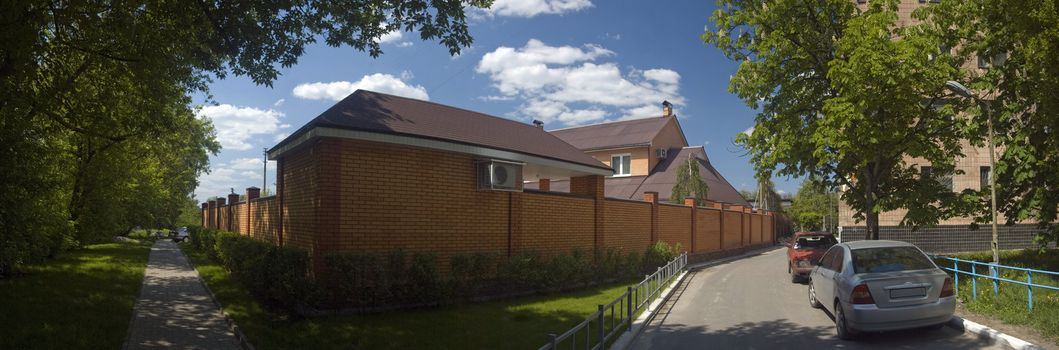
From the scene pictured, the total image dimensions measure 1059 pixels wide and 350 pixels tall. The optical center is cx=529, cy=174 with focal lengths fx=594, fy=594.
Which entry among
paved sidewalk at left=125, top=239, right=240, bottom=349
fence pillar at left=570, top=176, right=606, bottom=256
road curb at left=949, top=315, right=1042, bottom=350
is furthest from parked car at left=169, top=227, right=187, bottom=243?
road curb at left=949, top=315, right=1042, bottom=350

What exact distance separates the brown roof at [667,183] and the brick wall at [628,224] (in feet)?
49.4

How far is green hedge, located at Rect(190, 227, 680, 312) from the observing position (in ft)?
32.9

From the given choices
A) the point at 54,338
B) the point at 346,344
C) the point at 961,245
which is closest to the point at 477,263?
the point at 346,344

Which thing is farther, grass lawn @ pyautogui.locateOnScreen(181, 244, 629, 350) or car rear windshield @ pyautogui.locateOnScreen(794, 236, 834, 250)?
car rear windshield @ pyautogui.locateOnScreen(794, 236, 834, 250)

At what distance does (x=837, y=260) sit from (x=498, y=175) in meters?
6.79

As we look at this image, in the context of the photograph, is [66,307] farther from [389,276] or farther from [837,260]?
[837,260]

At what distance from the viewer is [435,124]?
13070 millimetres

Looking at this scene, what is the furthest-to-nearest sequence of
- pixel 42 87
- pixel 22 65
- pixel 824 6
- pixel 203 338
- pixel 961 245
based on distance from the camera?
1. pixel 961 245
2. pixel 824 6
3. pixel 42 87
4. pixel 203 338
5. pixel 22 65

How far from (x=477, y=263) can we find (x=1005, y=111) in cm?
1316

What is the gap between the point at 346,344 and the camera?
8172mm

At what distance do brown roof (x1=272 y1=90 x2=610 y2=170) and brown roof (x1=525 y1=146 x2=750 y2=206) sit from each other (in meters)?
19.0

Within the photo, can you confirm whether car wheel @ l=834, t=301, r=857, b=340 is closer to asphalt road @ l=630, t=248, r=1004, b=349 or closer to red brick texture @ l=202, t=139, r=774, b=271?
asphalt road @ l=630, t=248, r=1004, b=349

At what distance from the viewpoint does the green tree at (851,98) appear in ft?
44.1

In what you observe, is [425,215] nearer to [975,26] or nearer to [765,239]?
[975,26]
